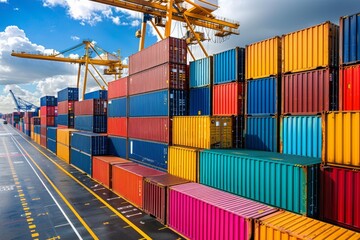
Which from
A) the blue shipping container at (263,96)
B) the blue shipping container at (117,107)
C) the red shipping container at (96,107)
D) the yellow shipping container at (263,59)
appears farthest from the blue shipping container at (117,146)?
the yellow shipping container at (263,59)

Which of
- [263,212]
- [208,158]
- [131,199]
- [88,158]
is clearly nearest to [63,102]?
[88,158]

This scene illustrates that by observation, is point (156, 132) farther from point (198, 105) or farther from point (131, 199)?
point (131, 199)

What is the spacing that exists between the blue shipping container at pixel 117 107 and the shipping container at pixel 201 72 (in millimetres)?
10308

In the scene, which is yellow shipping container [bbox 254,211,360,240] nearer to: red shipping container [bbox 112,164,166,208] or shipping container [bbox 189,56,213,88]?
red shipping container [bbox 112,164,166,208]

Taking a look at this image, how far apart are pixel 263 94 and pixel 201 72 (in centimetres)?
652

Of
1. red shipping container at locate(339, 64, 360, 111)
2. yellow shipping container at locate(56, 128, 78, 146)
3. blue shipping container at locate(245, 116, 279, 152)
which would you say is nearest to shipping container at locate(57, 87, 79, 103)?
yellow shipping container at locate(56, 128, 78, 146)

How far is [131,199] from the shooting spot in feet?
72.0

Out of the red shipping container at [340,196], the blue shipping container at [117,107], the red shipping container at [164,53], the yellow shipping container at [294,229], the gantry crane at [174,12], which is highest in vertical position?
the gantry crane at [174,12]

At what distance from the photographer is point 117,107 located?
105ft

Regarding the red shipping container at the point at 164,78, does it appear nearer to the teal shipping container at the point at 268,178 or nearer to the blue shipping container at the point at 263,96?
the blue shipping container at the point at 263,96

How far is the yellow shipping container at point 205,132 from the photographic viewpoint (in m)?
18.7

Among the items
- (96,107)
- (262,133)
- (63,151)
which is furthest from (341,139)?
(63,151)

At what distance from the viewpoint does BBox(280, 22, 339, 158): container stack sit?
14.8 m

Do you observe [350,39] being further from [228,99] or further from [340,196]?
[228,99]
